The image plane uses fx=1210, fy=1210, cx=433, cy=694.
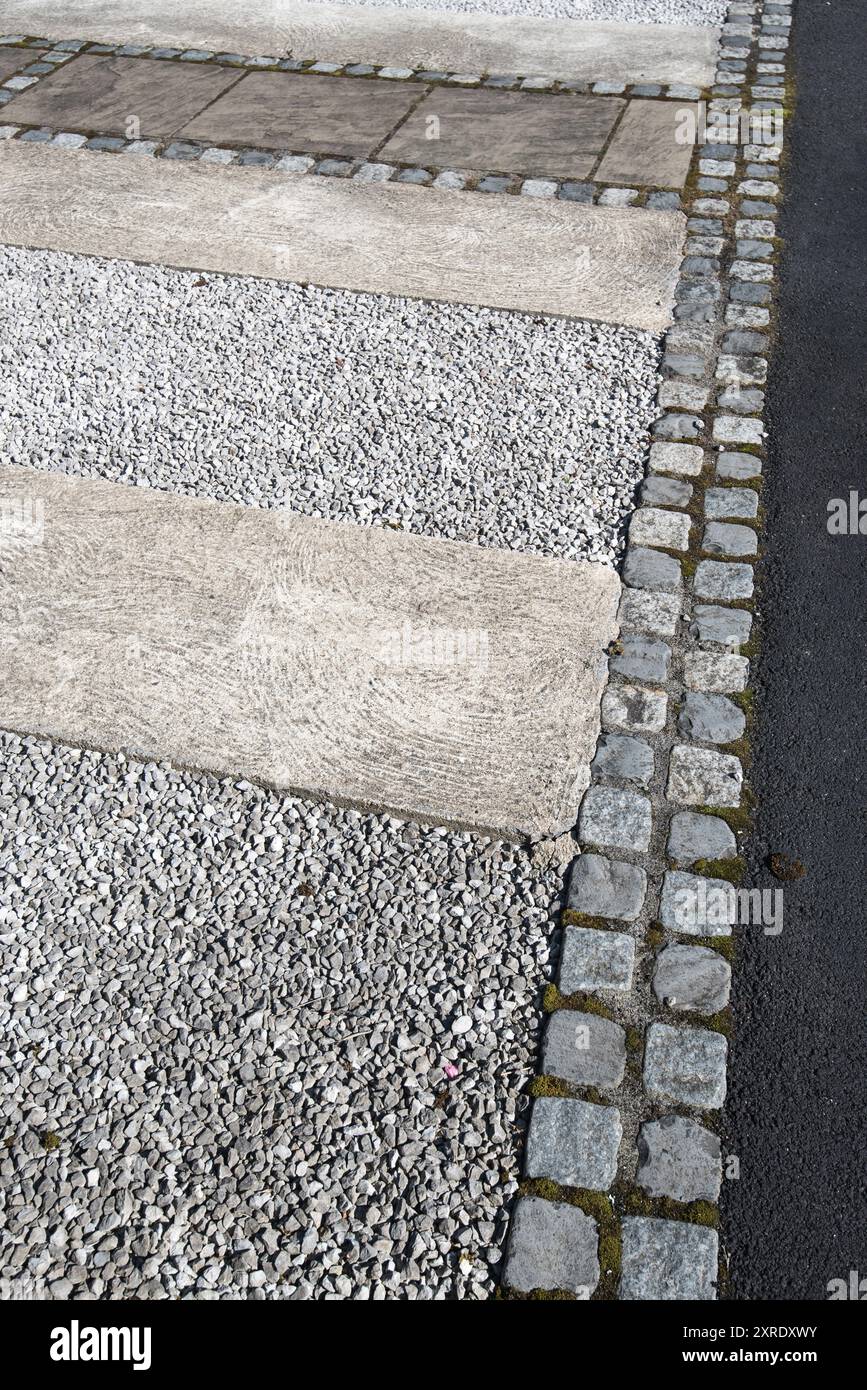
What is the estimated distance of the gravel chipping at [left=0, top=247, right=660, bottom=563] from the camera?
525cm

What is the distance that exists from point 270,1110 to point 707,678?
7.36 feet

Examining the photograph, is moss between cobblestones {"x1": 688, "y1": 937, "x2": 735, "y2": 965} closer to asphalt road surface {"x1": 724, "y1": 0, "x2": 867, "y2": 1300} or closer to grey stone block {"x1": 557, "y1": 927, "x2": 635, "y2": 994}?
asphalt road surface {"x1": 724, "y1": 0, "x2": 867, "y2": 1300}

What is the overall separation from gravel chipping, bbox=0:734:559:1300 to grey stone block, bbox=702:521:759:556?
1900 millimetres

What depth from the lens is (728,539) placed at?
506 centimetres

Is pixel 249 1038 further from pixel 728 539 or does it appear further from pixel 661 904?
pixel 728 539

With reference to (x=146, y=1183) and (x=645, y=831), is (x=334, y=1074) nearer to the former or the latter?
(x=146, y=1183)

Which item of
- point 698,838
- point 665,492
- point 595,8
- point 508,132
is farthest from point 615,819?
point 595,8

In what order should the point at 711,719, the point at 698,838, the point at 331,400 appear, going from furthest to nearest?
1. the point at 331,400
2. the point at 711,719
3. the point at 698,838

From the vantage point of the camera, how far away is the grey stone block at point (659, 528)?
503cm

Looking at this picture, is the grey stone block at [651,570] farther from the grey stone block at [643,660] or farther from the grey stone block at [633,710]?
the grey stone block at [633,710]

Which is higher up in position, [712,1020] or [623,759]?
[623,759]

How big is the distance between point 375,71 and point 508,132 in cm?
159

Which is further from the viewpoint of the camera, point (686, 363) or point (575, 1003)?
point (686, 363)

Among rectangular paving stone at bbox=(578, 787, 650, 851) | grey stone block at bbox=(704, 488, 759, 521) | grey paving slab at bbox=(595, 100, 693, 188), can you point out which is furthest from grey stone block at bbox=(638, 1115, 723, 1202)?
grey paving slab at bbox=(595, 100, 693, 188)
